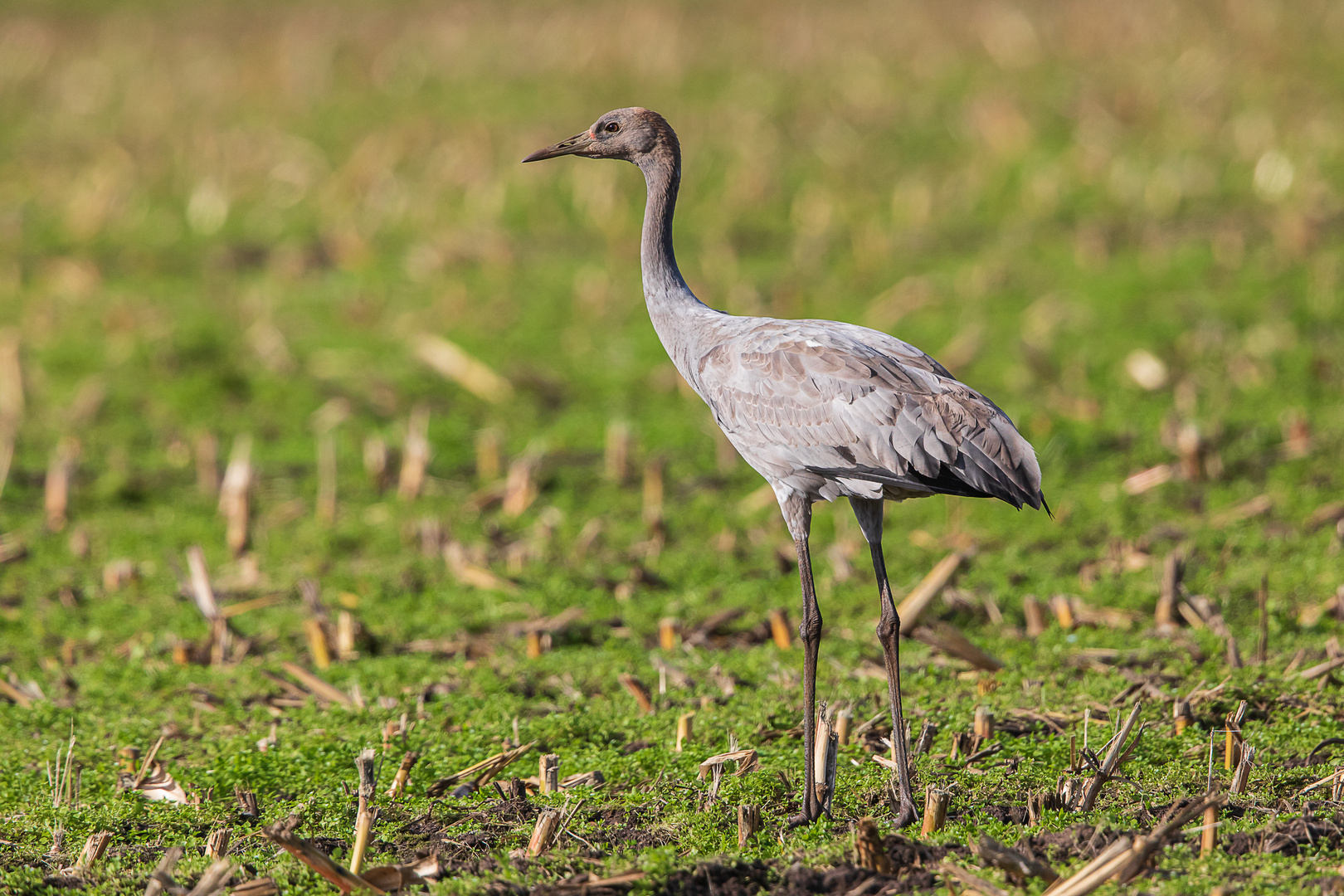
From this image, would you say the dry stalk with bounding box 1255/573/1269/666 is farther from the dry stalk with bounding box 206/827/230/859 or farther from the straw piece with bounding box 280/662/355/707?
the dry stalk with bounding box 206/827/230/859

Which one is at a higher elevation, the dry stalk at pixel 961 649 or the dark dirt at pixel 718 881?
the dry stalk at pixel 961 649

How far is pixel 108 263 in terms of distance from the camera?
13.7m

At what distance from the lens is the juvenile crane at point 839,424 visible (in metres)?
4.89

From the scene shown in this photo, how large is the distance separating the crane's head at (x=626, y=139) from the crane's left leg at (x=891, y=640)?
1774mm

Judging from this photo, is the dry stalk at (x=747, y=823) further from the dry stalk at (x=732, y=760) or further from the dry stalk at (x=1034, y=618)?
the dry stalk at (x=1034, y=618)

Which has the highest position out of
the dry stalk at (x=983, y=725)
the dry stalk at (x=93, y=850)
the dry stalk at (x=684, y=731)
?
the dry stalk at (x=983, y=725)

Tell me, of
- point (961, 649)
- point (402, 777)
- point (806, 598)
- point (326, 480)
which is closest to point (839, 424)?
point (806, 598)

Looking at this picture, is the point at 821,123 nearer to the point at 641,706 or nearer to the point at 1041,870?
the point at 641,706

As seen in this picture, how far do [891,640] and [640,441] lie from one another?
4647 millimetres

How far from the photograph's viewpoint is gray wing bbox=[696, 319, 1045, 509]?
489 centimetres

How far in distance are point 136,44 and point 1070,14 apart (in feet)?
47.5

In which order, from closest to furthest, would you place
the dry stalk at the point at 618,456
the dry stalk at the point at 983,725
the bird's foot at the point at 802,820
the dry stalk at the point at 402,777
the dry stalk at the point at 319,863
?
the dry stalk at the point at 319,863 → the bird's foot at the point at 802,820 → the dry stalk at the point at 402,777 → the dry stalk at the point at 983,725 → the dry stalk at the point at 618,456

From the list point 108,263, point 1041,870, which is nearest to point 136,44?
point 108,263

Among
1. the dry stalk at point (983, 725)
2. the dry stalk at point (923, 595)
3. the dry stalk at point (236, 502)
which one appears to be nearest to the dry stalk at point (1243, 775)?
the dry stalk at point (983, 725)
